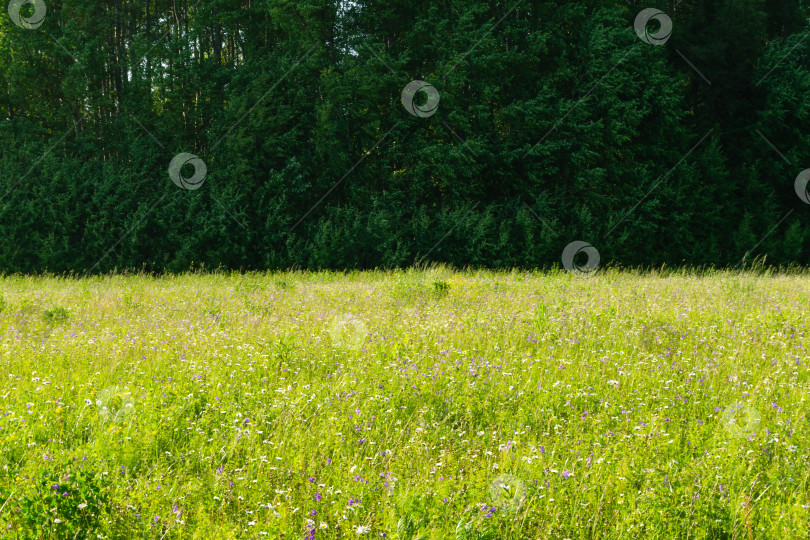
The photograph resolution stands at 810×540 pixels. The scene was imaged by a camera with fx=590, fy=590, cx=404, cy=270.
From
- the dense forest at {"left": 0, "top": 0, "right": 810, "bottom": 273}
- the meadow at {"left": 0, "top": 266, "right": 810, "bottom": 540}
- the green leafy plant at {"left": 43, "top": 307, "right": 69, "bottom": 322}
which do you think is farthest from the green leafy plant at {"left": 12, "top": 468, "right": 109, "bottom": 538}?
the dense forest at {"left": 0, "top": 0, "right": 810, "bottom": 273}

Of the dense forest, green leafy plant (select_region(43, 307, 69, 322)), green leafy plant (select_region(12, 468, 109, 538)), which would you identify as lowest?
green leafy plant (select_region(43, 307, 69, 322))

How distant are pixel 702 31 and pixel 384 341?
21.9 meters

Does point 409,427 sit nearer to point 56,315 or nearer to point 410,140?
point 56,315

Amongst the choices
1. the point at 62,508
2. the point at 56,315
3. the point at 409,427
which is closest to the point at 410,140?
the point at 56,315

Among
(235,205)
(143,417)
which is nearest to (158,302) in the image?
(143,417)

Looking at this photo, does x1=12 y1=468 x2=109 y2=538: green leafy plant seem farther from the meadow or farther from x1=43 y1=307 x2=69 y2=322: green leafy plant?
x1=43 y1=307 x2=69 y2=322: green leafy plant

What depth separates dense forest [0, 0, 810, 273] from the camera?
20.2m

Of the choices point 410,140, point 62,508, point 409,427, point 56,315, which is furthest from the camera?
point 410,140

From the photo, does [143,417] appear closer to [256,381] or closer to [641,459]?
[256,381]

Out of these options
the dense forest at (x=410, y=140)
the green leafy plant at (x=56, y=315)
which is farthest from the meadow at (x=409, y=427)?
the dense forest at (x=410, y=140)

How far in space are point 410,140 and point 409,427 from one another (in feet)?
59.0

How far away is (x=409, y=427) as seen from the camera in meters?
4.26

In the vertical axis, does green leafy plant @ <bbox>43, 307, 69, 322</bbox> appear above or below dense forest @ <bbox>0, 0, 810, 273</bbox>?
below

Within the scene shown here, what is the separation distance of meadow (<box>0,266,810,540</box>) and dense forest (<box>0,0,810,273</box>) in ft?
41.0
